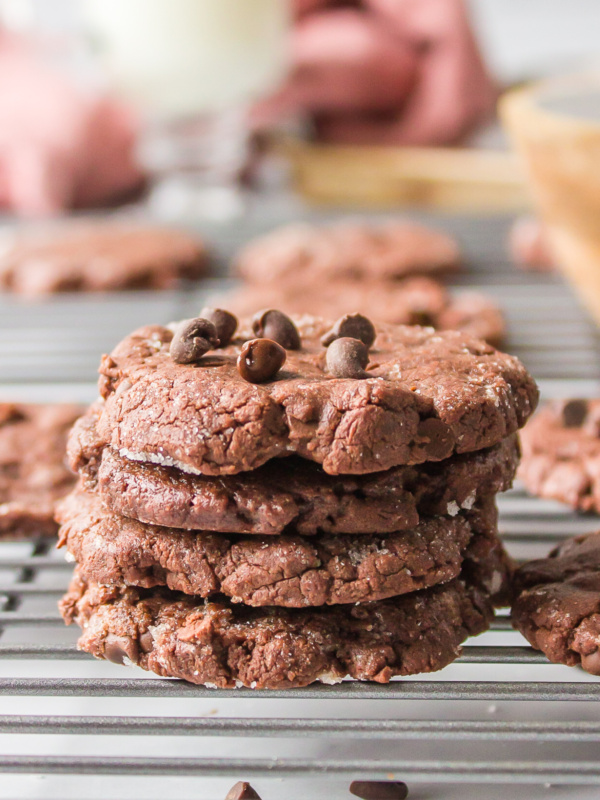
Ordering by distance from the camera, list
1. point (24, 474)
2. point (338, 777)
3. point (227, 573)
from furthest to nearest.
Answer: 1. point (24, 474)
2. point (227, 573)
3. point (338, 777)

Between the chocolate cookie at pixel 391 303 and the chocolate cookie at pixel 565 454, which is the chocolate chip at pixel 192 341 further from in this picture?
the chocolate cookie at pixel 391 303

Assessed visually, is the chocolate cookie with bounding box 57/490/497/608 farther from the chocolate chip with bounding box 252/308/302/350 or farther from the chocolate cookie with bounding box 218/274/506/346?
the chocolate cookie with bounding box 218/274/506/346

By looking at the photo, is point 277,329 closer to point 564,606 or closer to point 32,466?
point 564,606

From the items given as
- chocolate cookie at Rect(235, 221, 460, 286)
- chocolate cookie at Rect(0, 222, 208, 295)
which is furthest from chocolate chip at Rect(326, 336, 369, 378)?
chocolate cookie at Rect(0, 222, 208, 295)

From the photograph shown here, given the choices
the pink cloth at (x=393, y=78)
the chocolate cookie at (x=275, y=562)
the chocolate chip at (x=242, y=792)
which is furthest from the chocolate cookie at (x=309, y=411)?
the pink cloth at (x=393, y=78)

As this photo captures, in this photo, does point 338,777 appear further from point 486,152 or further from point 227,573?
point 486,152

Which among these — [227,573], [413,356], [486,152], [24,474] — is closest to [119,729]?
[227,573]
